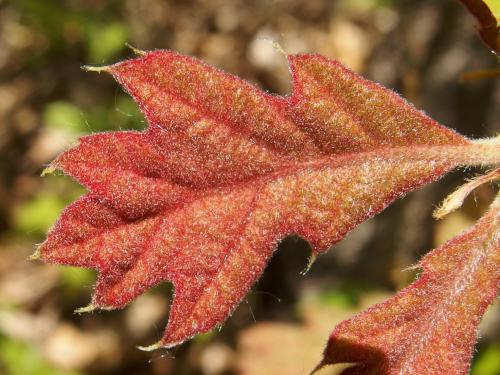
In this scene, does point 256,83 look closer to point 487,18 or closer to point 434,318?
point 487,18

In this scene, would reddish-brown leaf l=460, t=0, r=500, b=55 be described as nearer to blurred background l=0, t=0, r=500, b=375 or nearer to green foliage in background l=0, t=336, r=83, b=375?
blurred background l=0, t=0, r=500, b=375

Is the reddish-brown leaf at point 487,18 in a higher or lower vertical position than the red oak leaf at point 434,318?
higher

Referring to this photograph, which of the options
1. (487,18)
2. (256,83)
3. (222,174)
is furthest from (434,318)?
(256,83)

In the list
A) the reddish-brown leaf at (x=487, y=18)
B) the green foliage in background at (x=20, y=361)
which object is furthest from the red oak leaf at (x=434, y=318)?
the green foliage in background at (x=20, y=361)

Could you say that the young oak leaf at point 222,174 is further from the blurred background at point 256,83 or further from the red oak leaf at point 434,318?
the blurred background at point 256,83

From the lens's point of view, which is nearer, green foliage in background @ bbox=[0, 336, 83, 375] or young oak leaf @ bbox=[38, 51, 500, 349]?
young oak leaf @ bbox=[38, 51, 500, 349]

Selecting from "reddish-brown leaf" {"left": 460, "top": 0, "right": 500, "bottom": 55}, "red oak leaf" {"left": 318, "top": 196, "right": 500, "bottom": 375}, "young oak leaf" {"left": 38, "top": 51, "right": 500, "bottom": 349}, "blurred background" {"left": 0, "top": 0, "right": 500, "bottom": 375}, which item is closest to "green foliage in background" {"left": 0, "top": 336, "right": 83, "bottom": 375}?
"blurred background" {"left": 0, "top": 0, "right": 500, "bottom": 375}
